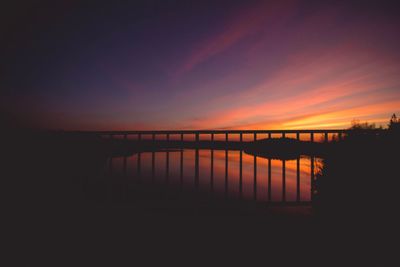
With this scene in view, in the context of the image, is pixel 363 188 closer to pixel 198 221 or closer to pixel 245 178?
pixel 198 221

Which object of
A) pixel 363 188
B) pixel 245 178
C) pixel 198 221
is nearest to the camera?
pixel 363 188

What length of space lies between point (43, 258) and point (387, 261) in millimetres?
3224

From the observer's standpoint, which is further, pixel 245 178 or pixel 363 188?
pixel 245 178

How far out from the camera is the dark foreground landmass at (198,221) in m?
1.79

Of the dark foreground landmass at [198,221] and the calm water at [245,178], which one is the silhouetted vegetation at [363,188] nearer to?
the dark foreground landmass at [198,221]

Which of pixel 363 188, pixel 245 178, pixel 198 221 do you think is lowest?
pixel 245 178

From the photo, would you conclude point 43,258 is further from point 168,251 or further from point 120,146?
point 120,146

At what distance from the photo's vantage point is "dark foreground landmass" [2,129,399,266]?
1790 mm

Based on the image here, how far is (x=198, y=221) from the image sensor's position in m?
2.45

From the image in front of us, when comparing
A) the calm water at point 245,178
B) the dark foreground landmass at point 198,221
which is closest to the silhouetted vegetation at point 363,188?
the dark foreground landmass at point 198,221

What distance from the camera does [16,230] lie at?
7.36 ft

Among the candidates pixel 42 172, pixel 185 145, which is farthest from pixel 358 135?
pixel 42 172

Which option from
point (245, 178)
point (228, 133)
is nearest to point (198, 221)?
point (228, 133)

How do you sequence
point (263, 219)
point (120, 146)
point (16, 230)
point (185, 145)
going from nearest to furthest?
1. point (16, 230)
2. point (263, 219)
3. point (185, 145)
4. point (120, 146)
